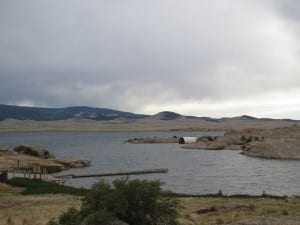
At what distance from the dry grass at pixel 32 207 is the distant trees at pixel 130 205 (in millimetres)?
6184

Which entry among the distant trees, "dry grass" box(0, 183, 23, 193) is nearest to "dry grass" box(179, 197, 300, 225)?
the distant trees

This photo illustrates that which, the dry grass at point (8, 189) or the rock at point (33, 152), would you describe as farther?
the rock at point (33, 152)

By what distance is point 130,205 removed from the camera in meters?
17.6

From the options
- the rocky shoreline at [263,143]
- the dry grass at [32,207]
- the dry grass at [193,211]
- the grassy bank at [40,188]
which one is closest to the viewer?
the dry grass at [193,211]

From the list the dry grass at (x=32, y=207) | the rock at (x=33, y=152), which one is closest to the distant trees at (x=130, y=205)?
the dry grass at (x=32, y=207)

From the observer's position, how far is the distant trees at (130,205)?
17375 mm

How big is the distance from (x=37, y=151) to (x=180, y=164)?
25137 mm

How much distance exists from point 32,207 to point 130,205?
570 inches

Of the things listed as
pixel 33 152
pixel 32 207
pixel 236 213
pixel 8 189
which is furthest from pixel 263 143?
pixel 236 213

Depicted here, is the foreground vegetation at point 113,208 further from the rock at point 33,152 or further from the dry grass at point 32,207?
the rock at point 33,152

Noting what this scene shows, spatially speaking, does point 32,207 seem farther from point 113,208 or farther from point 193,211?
point 113,208

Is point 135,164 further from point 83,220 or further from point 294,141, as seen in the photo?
point 83,220

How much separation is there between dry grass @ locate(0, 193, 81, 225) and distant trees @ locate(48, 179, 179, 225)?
618 cm

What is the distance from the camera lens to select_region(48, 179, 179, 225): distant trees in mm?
17375
